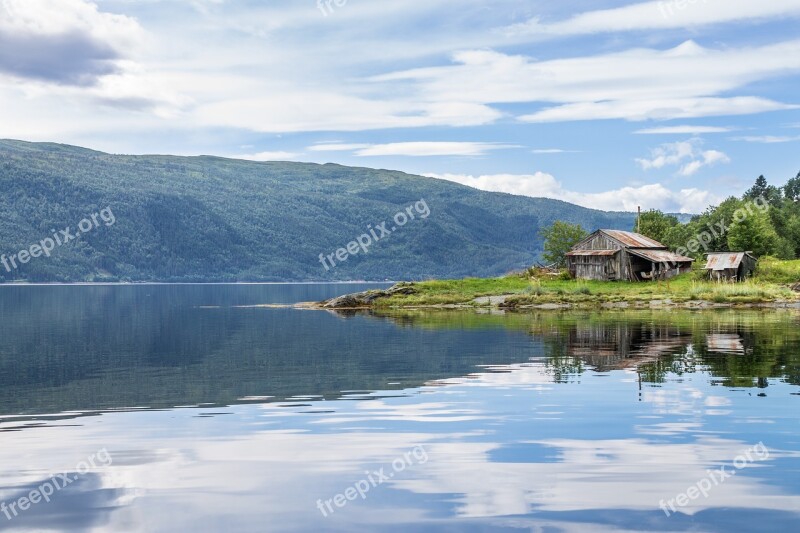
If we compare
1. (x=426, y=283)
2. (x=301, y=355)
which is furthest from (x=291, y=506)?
(x=426, y=283)

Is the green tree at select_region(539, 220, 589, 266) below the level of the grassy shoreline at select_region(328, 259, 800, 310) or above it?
above

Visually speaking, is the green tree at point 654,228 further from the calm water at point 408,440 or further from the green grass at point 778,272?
the calm water at point 408,440

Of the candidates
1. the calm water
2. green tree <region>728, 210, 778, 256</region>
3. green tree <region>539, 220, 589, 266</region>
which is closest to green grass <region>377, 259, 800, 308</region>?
green tree <region>728, 210, 778, 256</region>

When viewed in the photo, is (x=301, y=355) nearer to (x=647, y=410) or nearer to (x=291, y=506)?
(x=647, y=410)

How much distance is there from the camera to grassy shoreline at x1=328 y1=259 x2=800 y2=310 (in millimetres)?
82312

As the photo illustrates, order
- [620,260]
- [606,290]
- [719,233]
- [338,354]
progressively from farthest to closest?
[719,233], [620,260], [606,290], [338,354]

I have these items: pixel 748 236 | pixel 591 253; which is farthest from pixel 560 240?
pixel 748 236

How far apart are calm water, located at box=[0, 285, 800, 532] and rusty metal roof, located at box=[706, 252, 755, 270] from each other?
5854cm

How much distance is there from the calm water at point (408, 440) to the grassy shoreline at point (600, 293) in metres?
42.6

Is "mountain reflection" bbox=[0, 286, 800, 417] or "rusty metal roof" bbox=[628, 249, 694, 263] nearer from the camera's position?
"mountain reflection" bbox=[0, 286, 800, 417]

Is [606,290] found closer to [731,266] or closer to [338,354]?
[731,266]

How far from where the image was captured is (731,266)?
96.3 metres

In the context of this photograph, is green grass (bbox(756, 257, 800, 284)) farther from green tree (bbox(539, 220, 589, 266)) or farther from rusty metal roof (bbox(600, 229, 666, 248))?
green tree (bbox(539, 220, 589, 266))

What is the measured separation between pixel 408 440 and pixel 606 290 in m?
78.8
